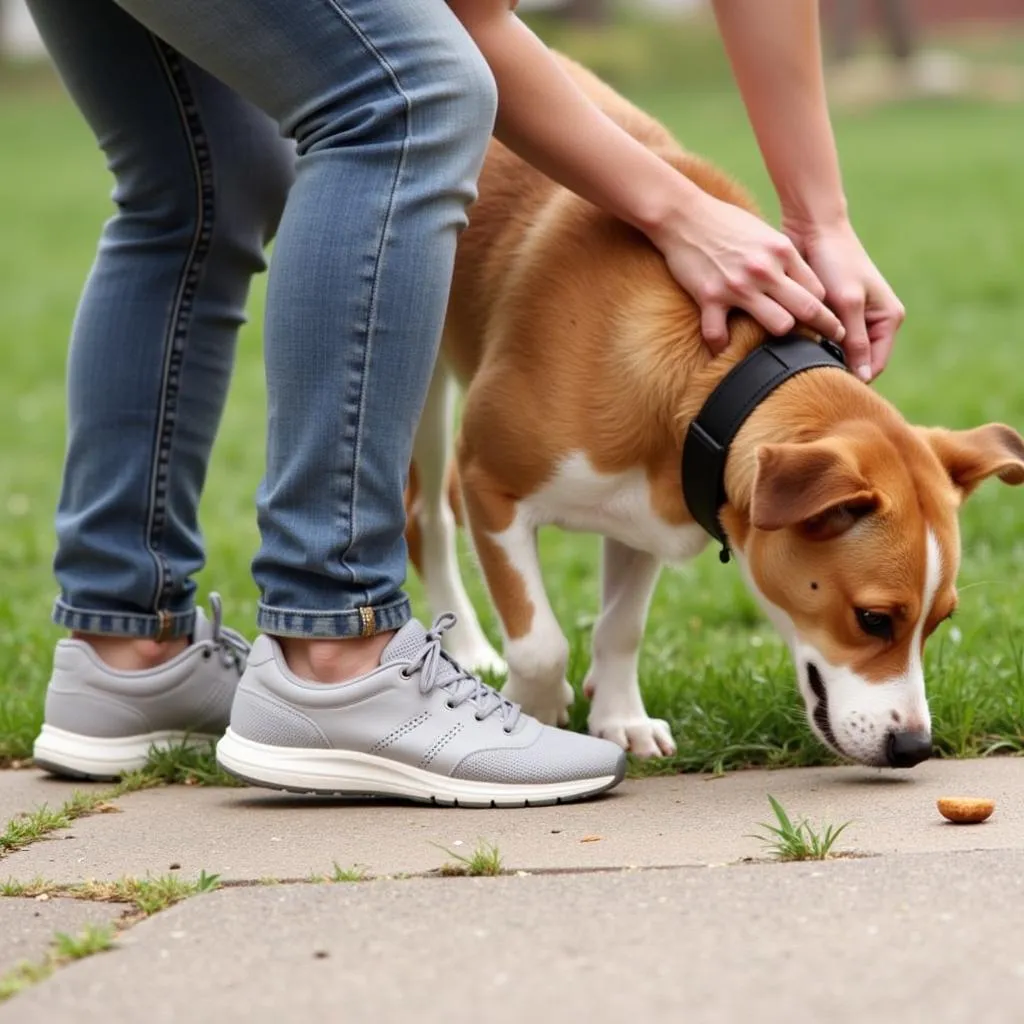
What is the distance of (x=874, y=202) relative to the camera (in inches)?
691

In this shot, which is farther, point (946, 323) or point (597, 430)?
point (946, 323)

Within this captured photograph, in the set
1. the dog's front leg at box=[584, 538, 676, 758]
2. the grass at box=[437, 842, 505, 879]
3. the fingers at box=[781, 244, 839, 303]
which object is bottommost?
the dog's front leg at box=[584, 538, 676, 758]

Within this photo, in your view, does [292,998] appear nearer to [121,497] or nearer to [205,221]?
[121,497]

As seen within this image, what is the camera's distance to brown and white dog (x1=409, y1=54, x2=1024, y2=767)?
3.17m

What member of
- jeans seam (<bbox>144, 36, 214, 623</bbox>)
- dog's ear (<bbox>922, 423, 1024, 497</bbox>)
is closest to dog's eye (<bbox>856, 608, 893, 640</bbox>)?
dog's ear (<bbox>922, 423, 1024, 497</bbox>)

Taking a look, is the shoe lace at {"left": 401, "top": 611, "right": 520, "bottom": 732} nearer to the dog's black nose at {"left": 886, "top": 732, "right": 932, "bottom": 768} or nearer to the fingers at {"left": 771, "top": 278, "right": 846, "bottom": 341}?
the dog's black nose at {"left": 886, "top": 732, "right": 932, "bottom": 768}

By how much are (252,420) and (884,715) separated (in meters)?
5.98

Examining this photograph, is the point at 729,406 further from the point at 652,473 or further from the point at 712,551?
the point at 712,551

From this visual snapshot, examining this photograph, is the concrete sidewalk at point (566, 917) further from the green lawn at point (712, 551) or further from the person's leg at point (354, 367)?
the green lawn at point (712, 551)

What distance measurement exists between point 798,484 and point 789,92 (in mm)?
1088

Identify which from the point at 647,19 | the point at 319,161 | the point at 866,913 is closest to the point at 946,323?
the point at 319,161

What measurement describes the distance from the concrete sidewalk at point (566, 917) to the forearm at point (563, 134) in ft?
4.03

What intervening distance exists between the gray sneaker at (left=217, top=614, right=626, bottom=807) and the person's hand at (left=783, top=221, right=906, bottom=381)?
108 centimetres

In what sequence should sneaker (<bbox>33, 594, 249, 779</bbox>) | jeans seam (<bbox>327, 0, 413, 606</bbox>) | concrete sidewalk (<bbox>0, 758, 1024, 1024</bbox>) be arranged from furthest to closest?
sneaker (<bbox>33, 594, 249, 779</bbox>)
jeans seam (<bbox>327, 0, 413, 606</bbox>)
concrete sidewalk (<bbox>0, 758, 1024, 1024</bbox>)
